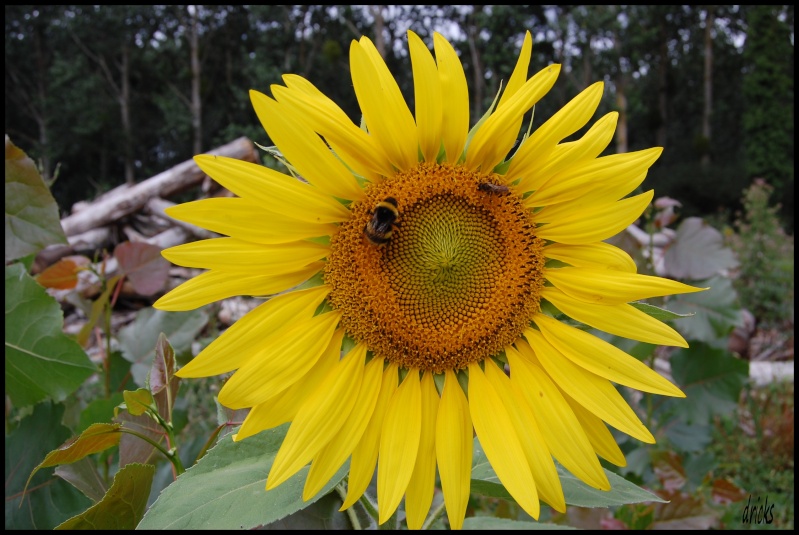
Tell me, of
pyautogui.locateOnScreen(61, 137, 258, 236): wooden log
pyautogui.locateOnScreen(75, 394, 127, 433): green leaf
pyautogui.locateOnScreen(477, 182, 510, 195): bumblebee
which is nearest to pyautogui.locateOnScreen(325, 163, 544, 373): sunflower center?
pyautogui.locateOnScreen(477, 182, 510, 195): bumblebee

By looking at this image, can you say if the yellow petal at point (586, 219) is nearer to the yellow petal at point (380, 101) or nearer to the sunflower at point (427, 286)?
the sunflower at point (427, 286)

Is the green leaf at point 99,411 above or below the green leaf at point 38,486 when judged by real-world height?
above

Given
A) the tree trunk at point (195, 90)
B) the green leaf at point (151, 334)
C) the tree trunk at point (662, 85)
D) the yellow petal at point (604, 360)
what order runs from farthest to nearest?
the tree trunk at point (662, 85), the tree trunk at point (195, 90), the green leaf at point (151, 334), the yellow petal at point (604, 360)

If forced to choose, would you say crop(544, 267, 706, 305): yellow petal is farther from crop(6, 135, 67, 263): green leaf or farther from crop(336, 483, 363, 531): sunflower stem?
crop(6, 135, 67, 263): green leaf

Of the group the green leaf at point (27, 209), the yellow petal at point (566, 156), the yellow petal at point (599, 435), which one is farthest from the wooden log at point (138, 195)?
the yellow petal at point (599, 435)

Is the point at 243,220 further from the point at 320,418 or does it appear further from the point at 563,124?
the point at 563,124

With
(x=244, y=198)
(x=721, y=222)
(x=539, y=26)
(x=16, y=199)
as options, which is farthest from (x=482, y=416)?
(x=539, y=26)

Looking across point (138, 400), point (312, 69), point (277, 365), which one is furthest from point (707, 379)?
point (312, 69)

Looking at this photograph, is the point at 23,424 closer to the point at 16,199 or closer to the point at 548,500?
the point at 16,199
